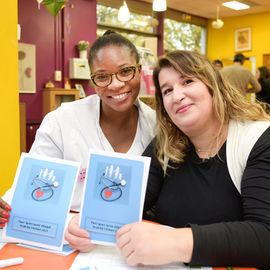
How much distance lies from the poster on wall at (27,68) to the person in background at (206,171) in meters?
5.10

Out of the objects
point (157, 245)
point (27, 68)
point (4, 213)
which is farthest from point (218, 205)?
point (27, 68)

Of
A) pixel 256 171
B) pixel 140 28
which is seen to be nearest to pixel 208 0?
pixel 140 28

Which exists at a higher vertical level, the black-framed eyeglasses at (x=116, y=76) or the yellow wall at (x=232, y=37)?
the yellow wall at (x=232, y=37)

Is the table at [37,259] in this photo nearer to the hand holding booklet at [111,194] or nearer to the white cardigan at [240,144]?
the hand holding booklet at [111,194]

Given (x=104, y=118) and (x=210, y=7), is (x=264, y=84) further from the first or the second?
(x=104, y=118)

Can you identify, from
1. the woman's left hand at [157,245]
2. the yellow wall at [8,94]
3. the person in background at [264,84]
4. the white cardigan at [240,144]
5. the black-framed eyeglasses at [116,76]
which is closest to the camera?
the woman's left hand at [157,245]

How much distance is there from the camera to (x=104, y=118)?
188 cm

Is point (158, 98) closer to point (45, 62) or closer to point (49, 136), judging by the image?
point (49, 136)

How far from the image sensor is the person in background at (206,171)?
943mm

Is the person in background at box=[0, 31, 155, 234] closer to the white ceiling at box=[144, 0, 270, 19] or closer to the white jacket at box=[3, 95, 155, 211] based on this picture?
the white jacket at box=[3, 95, 155, 211]

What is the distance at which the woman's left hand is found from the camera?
0.91m

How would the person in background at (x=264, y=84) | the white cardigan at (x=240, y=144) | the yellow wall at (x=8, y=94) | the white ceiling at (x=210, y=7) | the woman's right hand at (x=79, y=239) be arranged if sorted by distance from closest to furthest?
the woman's right hand at (x=79, y=239)
the white cardigan at (x=240, y=144)
the yellow wall at (x=8, y=94)
the person in background at (x=264, y=84)
the white ceiling at (x=210, y=7)

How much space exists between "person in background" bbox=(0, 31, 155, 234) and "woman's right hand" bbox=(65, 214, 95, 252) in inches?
23.2

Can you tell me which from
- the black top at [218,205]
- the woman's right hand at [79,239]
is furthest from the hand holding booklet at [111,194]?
the black top at [218,205]
